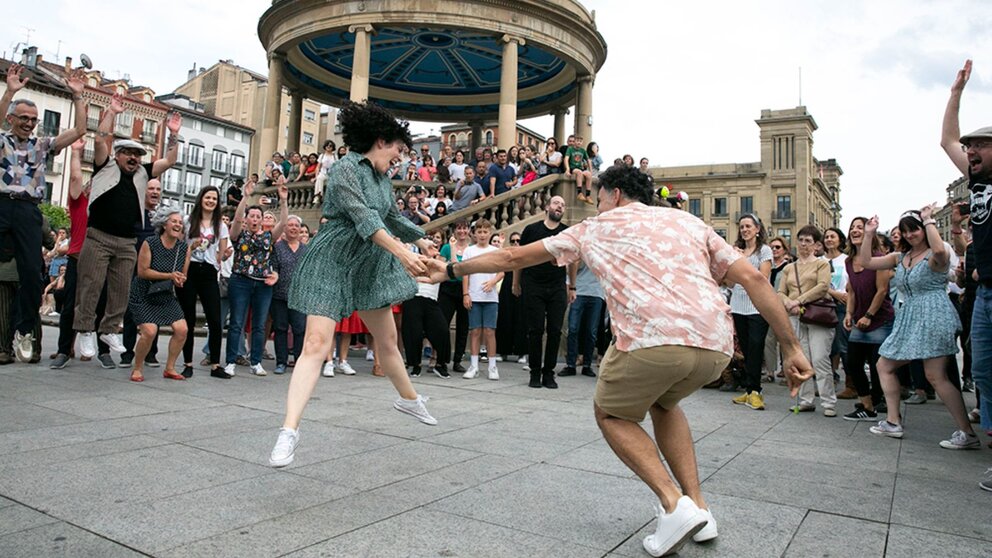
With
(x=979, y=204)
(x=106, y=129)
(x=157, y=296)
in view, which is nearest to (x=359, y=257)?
(x=157, y=296)

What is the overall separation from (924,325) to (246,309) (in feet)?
23.5

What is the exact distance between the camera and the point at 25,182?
6801 mm

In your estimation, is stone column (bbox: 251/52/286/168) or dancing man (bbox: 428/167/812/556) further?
stone column (bbox: 251/52/286/168)

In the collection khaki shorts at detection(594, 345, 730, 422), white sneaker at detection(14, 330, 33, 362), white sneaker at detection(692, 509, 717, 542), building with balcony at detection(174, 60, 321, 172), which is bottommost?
white sneaker at detection(692, 509, 717, 542)

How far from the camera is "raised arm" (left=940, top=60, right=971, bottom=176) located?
466 centimetres

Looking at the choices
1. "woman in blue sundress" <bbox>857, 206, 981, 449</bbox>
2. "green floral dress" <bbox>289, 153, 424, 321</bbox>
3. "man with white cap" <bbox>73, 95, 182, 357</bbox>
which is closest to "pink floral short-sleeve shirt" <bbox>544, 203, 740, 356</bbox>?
"green floral dress" <bbox>289, 153, 424, 321</bbox>

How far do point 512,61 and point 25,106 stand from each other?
50.4 feet

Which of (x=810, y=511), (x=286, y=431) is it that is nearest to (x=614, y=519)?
(x=810, y=511)

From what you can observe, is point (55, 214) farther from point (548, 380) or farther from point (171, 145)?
point (548, 380)

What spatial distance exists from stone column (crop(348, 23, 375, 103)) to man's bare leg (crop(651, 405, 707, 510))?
60.3ft

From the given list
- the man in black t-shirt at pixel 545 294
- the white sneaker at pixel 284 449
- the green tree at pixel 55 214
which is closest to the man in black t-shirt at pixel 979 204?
the man in black t-shirt at pixel 545 294

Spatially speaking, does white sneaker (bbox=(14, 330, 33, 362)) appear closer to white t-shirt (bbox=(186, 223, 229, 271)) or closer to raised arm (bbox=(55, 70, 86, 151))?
white t-shirt (bbox=(186, 223, 229, 271))

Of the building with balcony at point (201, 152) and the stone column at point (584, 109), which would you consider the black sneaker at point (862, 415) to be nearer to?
the stone column at point (584, 109)

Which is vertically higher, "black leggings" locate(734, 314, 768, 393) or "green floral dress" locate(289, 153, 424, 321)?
"green floral dress" locate(289, 153, 424, 321)
